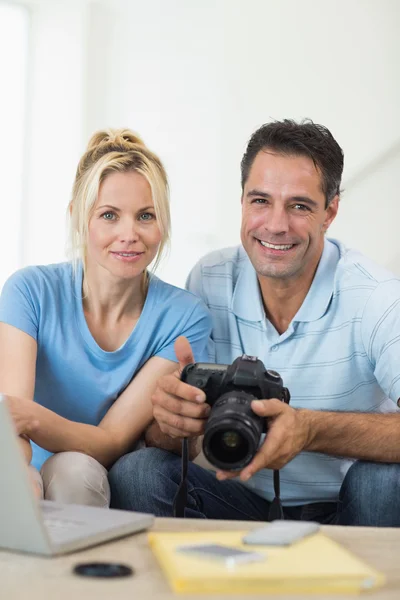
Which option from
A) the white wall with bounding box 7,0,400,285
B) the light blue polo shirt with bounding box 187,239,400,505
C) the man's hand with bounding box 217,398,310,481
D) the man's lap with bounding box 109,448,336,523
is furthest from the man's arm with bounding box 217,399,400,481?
the white wall with bounding box 7,0,400,285

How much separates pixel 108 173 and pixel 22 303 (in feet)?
0.97

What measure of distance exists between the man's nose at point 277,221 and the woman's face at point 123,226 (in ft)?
0.70

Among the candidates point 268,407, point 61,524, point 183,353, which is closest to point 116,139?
point 183,353

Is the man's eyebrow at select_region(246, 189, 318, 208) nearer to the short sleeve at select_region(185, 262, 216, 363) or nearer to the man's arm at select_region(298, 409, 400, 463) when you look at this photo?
the short sleeve at select_region(185, 262, 216, 363)

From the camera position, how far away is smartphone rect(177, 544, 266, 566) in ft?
2.53

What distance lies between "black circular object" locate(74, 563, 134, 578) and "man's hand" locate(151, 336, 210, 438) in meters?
0.47

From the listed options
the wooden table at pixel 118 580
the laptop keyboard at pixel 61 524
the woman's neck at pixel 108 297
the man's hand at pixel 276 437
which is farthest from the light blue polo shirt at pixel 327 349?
the laptop keyboard at pixel 61 524

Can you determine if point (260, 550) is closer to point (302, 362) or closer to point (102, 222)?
point (302, 362)

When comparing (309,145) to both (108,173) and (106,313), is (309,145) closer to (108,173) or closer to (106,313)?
(108,173)

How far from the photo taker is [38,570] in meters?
0.77

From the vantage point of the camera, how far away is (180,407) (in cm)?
128

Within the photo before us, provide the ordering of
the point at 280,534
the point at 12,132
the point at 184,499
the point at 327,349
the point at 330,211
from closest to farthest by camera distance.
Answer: the point at 280,534
the point at 184,499
the point at 327,349
the point at 330,211
the point at 12,132

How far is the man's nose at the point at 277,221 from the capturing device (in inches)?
63.8

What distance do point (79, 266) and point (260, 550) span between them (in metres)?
0.96
